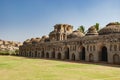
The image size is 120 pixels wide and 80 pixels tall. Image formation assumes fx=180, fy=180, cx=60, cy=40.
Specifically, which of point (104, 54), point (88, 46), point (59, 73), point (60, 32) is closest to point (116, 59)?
point (104, 54)

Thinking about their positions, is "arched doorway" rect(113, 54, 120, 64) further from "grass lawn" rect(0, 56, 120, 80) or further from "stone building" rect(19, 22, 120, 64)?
"grass lawn" rect(0, 56, 120, 80)

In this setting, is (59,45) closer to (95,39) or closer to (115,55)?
(95,39)

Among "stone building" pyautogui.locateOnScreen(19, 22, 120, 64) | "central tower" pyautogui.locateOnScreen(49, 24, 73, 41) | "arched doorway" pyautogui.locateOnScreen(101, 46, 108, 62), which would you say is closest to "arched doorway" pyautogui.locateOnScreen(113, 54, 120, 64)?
"stone building" pyautogui.locateOnScreen(19, 22, 120, 64)

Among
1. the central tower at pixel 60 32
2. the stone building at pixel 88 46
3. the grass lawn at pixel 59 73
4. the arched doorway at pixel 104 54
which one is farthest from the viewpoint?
the central tower at pixel 60 32

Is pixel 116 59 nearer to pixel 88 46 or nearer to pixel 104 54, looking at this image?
pixel 104 54

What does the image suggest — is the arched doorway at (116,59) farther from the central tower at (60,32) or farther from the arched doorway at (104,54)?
the central tower at (60,32)

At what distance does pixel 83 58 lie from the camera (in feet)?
154

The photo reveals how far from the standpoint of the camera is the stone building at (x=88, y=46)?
36.2m

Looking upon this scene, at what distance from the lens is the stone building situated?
3625 centimetres

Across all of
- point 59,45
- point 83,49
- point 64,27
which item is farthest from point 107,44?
point 64,27

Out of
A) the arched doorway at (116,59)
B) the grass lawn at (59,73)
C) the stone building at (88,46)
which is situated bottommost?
the grass lawn at (59,73)

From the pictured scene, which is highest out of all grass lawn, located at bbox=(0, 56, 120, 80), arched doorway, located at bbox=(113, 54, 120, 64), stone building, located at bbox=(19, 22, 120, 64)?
stone building, located at bbox=(19, 22, 120, 64)

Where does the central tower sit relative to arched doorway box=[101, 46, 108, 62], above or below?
above

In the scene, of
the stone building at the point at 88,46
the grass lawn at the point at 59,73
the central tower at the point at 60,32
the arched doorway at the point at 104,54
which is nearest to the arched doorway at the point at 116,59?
the stone building at the point at 88,46
